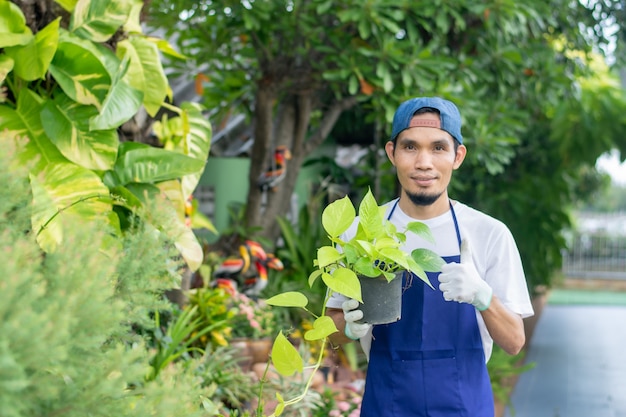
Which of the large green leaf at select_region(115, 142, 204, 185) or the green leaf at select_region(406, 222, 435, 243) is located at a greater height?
the large green leaf at select_region(115, 142, 204, 185)

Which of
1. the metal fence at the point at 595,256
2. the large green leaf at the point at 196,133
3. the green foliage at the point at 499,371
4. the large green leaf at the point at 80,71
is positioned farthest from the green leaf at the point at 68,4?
the metal fence at the point at 595,256

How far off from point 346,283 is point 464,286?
1.02ft

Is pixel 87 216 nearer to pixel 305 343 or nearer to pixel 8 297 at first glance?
pixel 8 297

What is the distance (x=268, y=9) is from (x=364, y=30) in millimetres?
705

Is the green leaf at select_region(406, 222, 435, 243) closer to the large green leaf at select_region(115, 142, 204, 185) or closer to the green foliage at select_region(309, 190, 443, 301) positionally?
the green foliage at select_region(309, 190, 443, 301)

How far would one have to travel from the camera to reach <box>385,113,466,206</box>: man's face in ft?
7.17

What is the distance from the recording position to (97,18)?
2.99 metres

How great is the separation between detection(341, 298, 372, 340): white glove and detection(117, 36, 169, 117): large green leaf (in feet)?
5.14

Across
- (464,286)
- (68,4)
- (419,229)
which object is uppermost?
(68,4)

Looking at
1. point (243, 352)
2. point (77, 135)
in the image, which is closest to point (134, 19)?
Result: point (77, 135)

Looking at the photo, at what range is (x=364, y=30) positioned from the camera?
4.54 meters

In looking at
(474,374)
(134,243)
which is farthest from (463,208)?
(134,243)

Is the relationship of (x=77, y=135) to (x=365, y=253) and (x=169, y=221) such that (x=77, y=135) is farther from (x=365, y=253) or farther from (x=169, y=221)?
(x=365, y=253)

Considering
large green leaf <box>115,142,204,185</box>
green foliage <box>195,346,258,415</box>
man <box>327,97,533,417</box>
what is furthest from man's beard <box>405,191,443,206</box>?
green foliage <box>195,346,258,415</box>
